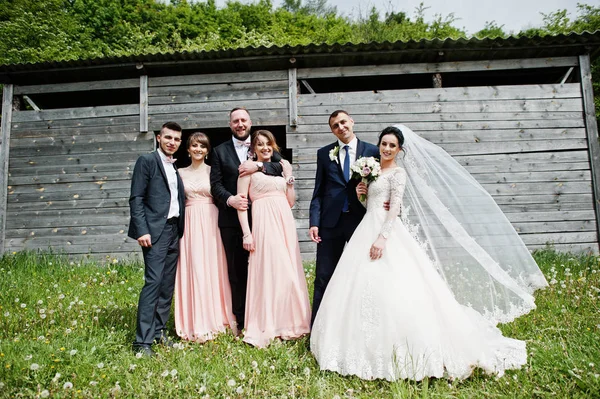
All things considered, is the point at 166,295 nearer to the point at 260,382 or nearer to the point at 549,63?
the point at 260,382

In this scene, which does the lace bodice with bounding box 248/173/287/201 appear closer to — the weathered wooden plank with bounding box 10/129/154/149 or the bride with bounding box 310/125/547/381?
the bride with bounding box 310/125/547/381

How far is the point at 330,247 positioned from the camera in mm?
3844

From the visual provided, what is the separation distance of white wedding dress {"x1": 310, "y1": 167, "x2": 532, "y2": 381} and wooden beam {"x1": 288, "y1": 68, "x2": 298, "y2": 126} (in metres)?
4.74

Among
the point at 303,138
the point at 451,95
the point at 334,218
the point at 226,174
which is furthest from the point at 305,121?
the point at 334,218

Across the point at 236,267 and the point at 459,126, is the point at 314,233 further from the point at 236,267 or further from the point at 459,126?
the point at 459,126

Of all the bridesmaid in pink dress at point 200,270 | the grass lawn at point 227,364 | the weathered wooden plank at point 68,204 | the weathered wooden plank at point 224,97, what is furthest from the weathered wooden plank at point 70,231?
the bridesmaid in pink dress at point 200,270

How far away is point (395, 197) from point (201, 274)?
2157 mm

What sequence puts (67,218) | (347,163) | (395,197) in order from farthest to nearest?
(67,218), (347,163), (395,197)

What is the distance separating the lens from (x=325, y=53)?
7.51 metres

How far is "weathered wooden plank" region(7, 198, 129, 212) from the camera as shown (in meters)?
8.16

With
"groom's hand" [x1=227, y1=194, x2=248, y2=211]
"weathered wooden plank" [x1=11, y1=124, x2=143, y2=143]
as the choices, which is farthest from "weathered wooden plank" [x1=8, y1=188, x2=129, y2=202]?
"groom's hand" [x1=227, y1=194, x2=248, y2=211]

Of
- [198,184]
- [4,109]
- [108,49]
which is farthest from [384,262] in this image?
[108,49]

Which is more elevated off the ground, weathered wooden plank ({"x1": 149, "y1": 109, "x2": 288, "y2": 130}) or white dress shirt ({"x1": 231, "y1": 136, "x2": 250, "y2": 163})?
weathered wooden plank ({"x1": 149, "y1": 109, "x2": 288, "y2": 130})

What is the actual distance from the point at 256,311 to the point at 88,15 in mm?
24446
